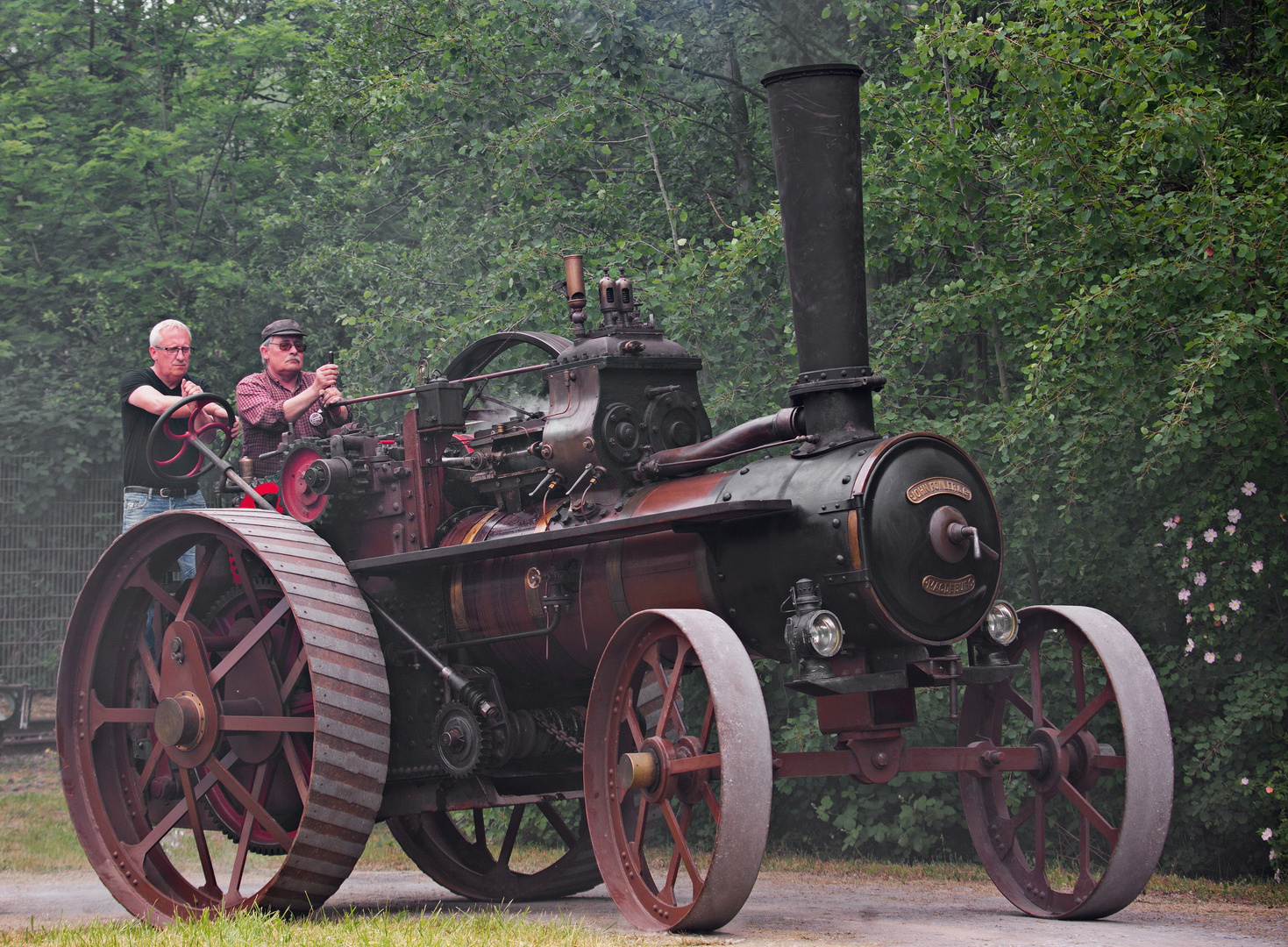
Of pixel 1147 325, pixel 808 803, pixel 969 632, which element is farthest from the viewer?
pixel 808 803

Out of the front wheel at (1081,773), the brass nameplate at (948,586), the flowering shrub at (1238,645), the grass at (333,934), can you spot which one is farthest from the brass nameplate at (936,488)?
the flowering shrub at (1238,645)

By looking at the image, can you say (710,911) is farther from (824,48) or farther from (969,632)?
(824,48)

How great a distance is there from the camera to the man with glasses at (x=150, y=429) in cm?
689

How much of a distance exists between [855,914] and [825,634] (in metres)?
1.45

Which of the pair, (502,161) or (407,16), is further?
(407,16)

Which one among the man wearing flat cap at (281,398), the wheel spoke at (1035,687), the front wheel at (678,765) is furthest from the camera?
the man wearing flat cap at (281,398)

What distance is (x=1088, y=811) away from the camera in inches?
198

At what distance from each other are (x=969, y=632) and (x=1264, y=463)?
10.4 ft

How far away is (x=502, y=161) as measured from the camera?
394 inches

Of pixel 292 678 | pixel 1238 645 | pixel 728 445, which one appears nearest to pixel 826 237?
pixel 728 445

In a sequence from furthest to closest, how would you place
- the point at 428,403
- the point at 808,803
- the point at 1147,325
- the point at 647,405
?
the point at 808,803 → the point at 1147,325 → the point at 428,403 → the point at 647,405

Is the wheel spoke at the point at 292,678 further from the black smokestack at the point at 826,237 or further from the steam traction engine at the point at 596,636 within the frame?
the black smokestack at the point at 826,237

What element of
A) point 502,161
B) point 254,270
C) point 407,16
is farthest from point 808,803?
point 254,270

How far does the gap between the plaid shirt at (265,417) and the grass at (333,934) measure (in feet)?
7.89
